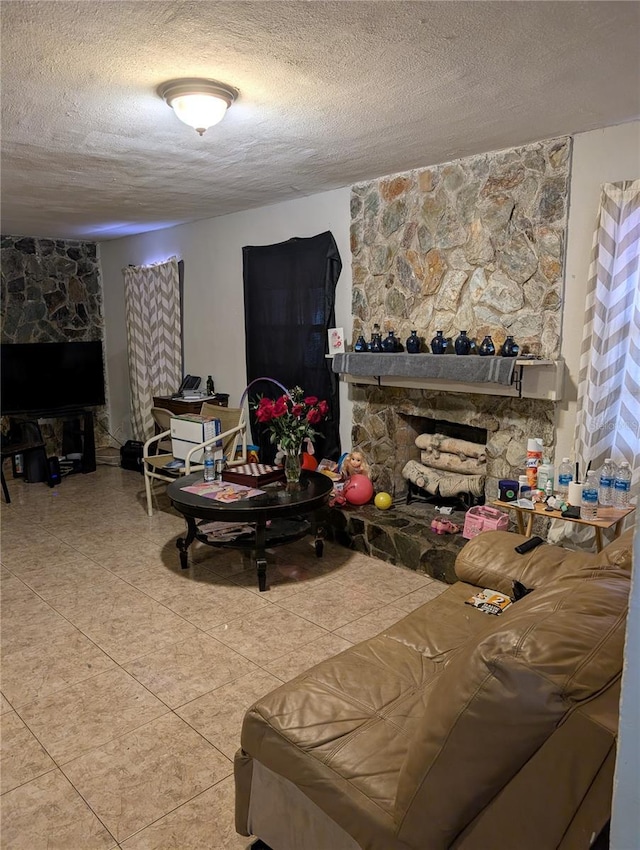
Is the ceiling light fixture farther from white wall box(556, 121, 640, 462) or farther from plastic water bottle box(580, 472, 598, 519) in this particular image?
plastic water bottle box(580, 472, 598, 519)

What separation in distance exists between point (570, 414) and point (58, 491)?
463 cm

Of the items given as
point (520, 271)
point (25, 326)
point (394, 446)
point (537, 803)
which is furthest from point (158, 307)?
point (537, 803)

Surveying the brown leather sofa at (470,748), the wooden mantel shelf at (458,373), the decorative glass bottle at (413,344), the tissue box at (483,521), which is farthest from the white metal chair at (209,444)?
the brown leather sofa at (470,748)

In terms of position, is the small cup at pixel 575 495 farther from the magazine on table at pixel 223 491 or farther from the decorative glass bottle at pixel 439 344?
the magazine on table at pixel 223 491

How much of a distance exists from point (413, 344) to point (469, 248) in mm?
679

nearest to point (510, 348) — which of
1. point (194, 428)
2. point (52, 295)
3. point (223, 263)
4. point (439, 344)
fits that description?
point (439, 344)

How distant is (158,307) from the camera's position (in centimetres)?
625

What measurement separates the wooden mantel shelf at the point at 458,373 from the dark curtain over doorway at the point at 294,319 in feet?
1.33

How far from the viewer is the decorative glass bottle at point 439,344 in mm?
3704

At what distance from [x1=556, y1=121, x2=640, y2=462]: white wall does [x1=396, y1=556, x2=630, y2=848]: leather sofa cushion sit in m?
2.22

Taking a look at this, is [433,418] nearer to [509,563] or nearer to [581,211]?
[581,211]

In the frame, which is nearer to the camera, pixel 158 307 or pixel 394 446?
pixel 394 446

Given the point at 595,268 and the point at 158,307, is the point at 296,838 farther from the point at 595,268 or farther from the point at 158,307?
the point at 158,307

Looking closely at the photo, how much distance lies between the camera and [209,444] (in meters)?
4.81
